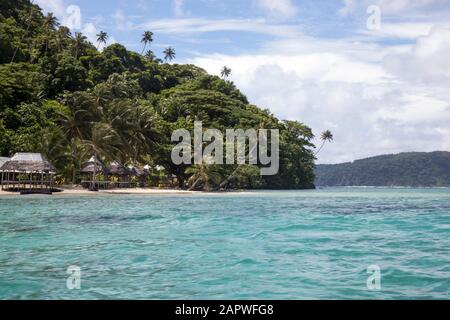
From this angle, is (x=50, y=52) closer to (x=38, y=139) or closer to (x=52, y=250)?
(x=38, y=139)

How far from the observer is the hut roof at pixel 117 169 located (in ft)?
155

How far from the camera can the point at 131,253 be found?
33.8ft

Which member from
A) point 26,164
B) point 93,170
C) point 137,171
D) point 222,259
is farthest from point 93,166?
point 222,259

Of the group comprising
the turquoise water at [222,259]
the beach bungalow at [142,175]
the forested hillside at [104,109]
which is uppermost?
the forested hillside at [104,109]

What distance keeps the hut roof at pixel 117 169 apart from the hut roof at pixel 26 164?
Result: 1109 centimetres

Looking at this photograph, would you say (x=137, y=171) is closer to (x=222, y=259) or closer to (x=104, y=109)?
(x=104, y=109)

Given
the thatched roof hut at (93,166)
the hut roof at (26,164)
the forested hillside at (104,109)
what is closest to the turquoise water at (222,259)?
the hut roof at (26,164)

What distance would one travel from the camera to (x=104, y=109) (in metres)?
50.2

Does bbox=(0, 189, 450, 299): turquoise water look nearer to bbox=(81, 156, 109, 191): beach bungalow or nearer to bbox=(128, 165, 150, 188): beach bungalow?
bbox=(81, 156, 109, 191): beach bungalow

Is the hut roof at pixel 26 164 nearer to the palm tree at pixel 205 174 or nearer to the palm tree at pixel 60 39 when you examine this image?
the palm tree at pixel 205 174

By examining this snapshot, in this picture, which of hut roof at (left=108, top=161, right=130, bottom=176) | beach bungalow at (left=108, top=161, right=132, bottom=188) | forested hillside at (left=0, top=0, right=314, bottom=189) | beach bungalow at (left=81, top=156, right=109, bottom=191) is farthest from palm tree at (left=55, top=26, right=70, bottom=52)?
beach bungalow at (left=81, top=156, right=109, bottom=191)

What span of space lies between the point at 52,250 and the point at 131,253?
1.87 metres

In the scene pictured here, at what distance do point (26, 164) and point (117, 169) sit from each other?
1278cm

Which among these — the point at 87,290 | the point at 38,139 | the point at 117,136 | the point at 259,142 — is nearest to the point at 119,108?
the point at 117,136
